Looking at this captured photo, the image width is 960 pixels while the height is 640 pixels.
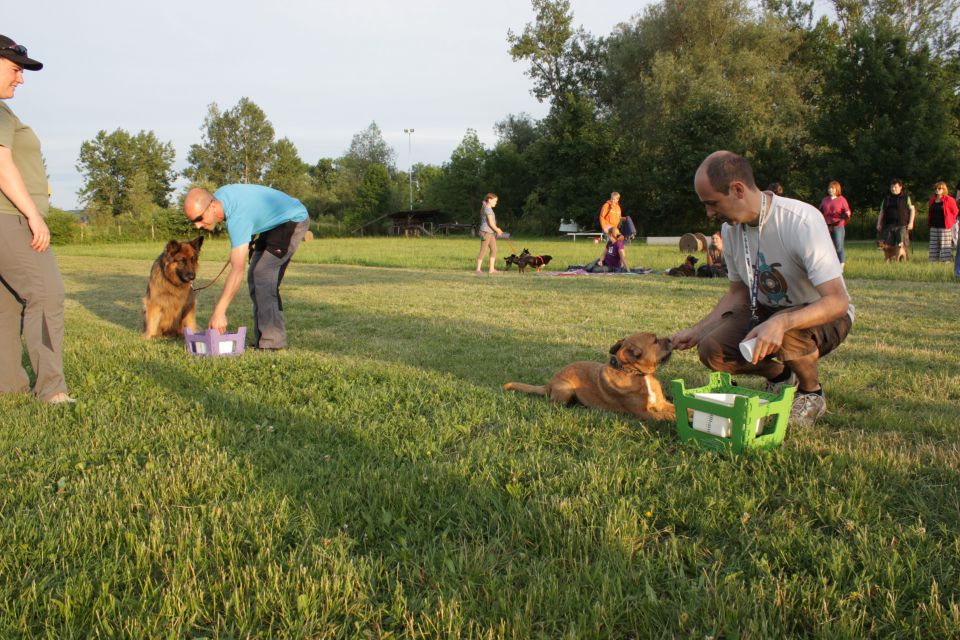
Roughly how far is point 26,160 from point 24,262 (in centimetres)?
75

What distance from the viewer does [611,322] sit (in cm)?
750

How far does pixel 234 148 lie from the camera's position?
81.2 meters

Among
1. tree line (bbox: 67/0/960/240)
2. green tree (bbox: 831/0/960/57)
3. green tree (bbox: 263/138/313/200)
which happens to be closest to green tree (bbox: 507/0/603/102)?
tree line (bbox: 67/0/960/240)

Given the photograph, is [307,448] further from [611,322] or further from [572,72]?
[572,72]

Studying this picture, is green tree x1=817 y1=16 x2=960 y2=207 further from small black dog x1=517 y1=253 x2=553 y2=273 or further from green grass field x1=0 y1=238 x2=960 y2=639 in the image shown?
green grass field x1=0 y1=238 x2=960 y2=639

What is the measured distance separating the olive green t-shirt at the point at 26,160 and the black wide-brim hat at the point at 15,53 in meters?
0.34

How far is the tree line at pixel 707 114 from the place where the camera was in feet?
91.6

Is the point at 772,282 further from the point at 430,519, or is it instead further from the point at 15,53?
the point at 15,53

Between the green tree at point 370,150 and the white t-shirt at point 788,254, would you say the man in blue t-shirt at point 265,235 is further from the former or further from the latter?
the green tree at point 370,150

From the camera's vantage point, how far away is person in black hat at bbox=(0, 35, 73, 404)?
12.8 ft

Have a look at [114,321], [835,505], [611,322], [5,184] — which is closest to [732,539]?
[835,505]

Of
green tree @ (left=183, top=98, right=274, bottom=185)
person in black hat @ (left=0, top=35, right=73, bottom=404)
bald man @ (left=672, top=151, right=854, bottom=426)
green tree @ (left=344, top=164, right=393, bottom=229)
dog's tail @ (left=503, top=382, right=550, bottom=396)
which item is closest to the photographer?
bald man @ (left=672, top=151, right=854, bottom=426)

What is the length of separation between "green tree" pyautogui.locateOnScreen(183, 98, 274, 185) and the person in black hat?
81.6 m

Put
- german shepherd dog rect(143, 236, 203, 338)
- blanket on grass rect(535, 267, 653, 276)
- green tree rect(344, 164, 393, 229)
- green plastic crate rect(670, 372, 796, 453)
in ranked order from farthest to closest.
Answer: green tree rect(344, 164, 393, 229) → blanket on grass rect(535, 267, 653, 276) → german shepherd dog rect(143, 236, 203, 338) → green plastic crate rect(670, 372, 796, 453)
